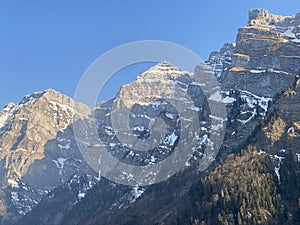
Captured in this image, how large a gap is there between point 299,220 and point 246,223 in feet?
59.2

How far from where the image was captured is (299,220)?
19700cm

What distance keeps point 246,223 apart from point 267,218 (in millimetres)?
7521

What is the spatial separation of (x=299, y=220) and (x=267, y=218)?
10792mm

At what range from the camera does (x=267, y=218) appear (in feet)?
655

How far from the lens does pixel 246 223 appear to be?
19950cm
